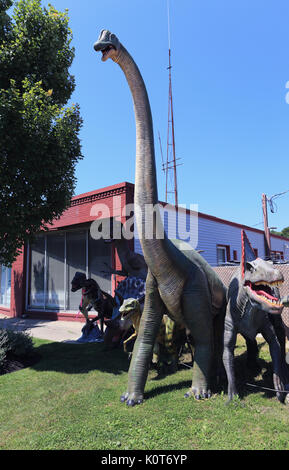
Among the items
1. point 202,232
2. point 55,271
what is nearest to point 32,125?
point 55,271

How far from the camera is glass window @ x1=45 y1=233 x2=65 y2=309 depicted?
513 inches

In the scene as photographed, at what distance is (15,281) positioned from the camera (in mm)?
14844

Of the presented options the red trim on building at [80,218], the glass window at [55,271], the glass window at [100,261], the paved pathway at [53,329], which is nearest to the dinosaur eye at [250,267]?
the red trim on building at [80,218]

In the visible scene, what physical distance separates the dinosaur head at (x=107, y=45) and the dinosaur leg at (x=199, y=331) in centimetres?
304

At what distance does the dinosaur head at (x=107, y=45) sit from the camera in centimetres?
356

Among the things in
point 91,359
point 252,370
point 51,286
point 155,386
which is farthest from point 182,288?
point 51,286

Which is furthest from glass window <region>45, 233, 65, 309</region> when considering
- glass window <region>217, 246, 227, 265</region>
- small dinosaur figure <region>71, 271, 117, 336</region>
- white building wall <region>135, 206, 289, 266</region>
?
glass window <region>217, 246, 227, 265</region>

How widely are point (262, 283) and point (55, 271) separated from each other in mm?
11175

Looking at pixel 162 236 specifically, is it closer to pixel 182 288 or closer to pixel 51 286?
pixel 182 288

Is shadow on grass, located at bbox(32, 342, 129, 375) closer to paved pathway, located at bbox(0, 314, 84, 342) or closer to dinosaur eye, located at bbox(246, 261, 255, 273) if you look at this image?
paved pathway, located at bbox(0, 314, 84, 342)

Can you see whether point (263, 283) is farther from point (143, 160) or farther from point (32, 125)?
point (32, 125)

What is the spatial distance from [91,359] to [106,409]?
2.68 metres

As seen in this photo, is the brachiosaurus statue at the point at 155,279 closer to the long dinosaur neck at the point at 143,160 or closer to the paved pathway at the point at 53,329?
the long dinosaur neck at the point at 143,160

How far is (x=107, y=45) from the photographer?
11.7 ft
